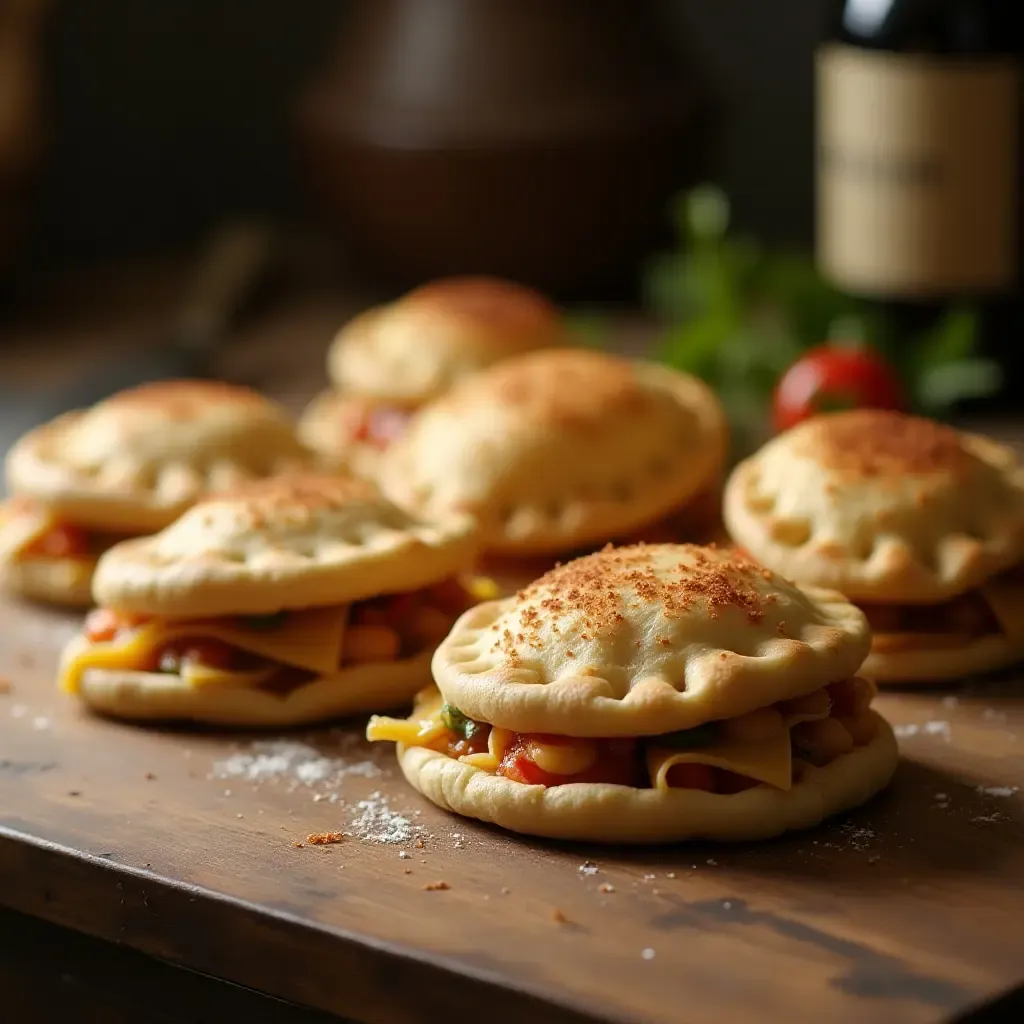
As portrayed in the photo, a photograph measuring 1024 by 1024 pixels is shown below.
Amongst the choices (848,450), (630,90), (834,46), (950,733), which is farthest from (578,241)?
(950,733)

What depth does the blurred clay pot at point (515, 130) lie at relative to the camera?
203 inches

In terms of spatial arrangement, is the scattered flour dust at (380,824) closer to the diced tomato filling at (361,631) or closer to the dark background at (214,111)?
the diced tomato filling at (361,631)

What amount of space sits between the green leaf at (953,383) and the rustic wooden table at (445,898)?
1386mm

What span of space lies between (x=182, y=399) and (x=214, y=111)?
3.51 metres

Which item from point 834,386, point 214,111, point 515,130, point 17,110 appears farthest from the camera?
point 214,111

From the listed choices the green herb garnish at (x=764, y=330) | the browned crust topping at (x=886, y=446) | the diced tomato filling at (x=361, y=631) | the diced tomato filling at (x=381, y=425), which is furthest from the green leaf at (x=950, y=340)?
the diced tomato filling at (x=361, y=631)

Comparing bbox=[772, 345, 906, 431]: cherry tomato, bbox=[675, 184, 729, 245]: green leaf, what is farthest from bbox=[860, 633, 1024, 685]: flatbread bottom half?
bbox=[675, 184, 729, 245]: green leaf

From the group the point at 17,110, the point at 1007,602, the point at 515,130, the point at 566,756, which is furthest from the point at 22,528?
the point at 17,110

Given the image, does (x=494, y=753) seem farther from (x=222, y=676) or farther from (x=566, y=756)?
(x=222, y=676)

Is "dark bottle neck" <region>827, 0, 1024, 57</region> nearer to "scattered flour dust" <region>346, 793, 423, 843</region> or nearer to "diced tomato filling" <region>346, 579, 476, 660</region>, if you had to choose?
"diced tomato filling" <region>346, 579, 476, 660</region>

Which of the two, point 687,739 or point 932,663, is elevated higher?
point 687,739

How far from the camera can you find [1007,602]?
9.52 feet

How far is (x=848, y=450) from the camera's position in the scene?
2.98m

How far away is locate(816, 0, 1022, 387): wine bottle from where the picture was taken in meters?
3.87
